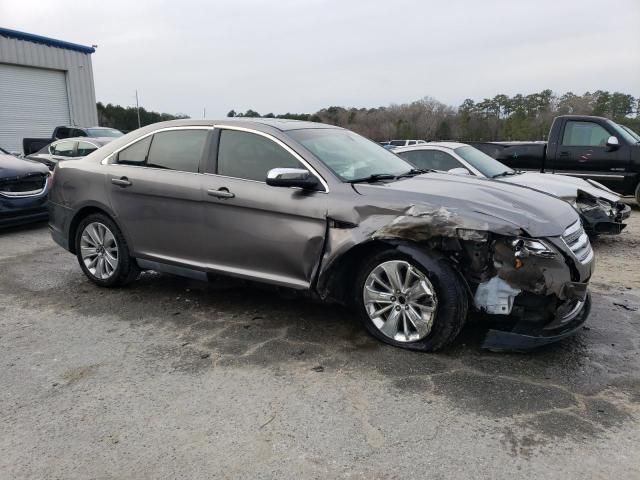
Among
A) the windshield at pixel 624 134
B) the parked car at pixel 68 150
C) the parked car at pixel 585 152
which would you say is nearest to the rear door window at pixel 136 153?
the parked car at pixel 585 152

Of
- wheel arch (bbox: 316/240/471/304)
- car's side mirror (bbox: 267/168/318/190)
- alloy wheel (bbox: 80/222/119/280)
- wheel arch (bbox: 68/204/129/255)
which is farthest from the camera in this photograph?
alloy wheel (bbox: 80/222/119/280)

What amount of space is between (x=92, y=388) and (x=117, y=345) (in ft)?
2.17

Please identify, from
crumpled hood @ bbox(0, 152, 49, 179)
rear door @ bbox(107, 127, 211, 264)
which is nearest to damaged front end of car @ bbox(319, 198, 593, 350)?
rear door @ bbox(107, 127, 211, 264)

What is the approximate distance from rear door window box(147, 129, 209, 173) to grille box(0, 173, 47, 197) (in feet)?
14.5

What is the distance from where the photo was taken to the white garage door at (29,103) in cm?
2134

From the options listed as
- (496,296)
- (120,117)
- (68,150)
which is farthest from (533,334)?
(120,117)

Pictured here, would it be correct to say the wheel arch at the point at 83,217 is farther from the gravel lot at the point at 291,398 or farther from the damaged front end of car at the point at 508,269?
the damaged front end of car at the point at 508,269

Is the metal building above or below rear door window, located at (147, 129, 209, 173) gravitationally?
above

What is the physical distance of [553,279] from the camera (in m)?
3.35

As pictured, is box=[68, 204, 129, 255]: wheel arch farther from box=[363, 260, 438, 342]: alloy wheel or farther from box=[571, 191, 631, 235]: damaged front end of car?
box=[571, 191, 631, 235]: damaged front end of car

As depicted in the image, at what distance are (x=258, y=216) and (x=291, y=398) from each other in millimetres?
1520

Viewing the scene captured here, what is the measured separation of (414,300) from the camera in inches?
142

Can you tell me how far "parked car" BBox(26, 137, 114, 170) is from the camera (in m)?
11.6

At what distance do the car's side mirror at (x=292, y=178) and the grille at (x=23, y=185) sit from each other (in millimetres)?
5942
